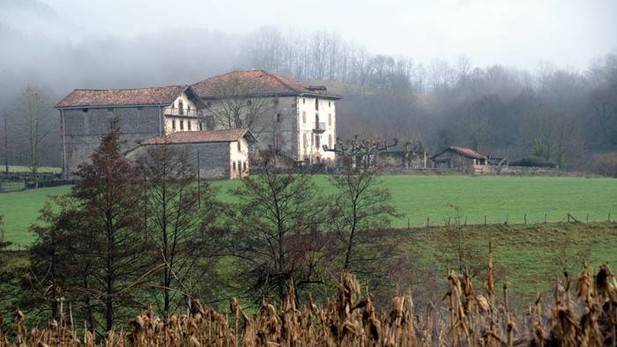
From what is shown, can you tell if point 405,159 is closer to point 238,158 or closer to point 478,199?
point 238,158

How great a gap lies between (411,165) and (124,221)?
157 feet

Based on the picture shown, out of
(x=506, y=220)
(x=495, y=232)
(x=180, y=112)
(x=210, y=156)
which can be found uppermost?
(x=180, y=112)

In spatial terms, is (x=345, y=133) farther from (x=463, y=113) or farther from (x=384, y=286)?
(x=384, y=286)

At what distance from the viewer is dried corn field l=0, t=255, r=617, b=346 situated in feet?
15.2

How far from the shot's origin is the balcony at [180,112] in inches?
2574

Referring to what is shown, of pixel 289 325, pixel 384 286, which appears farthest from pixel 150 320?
pixel 384 286

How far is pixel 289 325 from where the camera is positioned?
6.31 metres

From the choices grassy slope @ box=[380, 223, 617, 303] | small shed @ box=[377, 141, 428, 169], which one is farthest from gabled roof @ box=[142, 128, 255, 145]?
grassy slope @ box=[380, 223, 617, 303]

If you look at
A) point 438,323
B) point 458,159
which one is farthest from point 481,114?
point 438,323

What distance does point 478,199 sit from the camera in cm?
4834

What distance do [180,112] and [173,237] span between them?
38823 millimetres

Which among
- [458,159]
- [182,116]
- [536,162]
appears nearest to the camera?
[182,116]

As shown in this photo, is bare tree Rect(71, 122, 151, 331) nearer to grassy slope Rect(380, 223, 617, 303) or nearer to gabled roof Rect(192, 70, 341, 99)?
grassy slope Rect(380, 223, 617, 303)

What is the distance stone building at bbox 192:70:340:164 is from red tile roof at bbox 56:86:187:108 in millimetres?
5994
